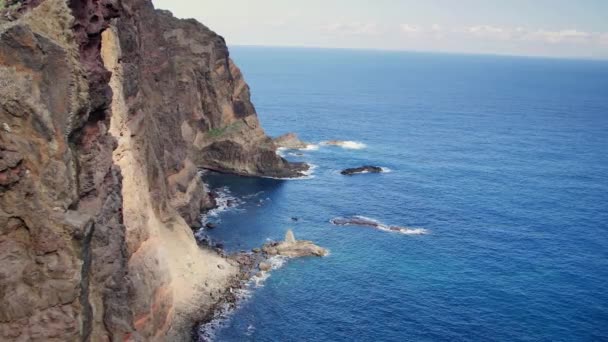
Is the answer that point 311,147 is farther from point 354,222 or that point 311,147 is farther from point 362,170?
point 354,222

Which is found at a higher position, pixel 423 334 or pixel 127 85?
pixel 127 85

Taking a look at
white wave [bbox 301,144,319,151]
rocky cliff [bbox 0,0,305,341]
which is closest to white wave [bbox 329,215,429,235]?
rocky cliff [bbox 0,0,305,341]

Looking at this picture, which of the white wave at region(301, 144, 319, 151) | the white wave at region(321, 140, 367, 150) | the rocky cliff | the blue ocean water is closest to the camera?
the rocky cliff

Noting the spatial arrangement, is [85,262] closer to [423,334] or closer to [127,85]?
[127,85]

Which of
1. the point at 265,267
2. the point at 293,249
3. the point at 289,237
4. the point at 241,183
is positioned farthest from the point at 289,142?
the point at 265,267

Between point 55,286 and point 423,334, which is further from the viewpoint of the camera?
point 423,334

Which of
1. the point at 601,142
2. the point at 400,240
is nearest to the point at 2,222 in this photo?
the point at 400,240

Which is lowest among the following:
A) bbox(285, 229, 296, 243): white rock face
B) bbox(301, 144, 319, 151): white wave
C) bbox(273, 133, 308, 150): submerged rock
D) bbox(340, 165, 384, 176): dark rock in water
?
bbox(285, 229, 296, 243): white rock face

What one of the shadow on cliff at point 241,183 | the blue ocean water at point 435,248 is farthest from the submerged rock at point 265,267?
the shadow on cliff at point 241,183

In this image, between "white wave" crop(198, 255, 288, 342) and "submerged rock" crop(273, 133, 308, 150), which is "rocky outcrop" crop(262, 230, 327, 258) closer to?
"white wave" crop(198, 255, 288, 342)
